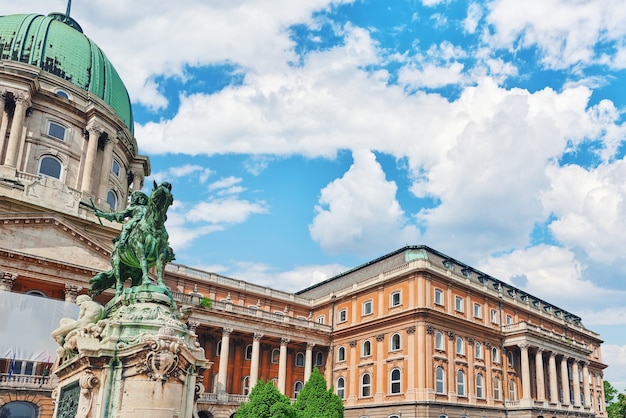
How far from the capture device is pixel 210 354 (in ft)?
176

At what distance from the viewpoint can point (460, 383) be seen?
5225 cm

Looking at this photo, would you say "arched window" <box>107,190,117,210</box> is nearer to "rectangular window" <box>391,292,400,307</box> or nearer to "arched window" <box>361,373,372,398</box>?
"rectangular window" <box>391,292,400,307</box>

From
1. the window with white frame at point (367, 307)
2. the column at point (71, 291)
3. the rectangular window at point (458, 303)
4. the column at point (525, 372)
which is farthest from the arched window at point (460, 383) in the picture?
the column at point (71, 291)

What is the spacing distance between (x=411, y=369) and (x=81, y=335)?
140 ft

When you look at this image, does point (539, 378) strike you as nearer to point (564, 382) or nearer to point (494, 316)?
point (564, 382)

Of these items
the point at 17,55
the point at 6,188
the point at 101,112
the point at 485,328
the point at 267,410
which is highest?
the point at 17,55

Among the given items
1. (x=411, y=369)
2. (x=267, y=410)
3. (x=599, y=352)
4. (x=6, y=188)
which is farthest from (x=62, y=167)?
(x=599, y=352)

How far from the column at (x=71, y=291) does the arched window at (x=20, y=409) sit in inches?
257

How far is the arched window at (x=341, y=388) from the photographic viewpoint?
187 feet

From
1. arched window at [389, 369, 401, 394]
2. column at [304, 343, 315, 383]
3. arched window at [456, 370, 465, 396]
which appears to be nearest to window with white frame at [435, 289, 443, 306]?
arched window at [456, 370, 465, 396]

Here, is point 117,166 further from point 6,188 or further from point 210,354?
point 210,354

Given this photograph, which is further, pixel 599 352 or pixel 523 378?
pixel 599 352

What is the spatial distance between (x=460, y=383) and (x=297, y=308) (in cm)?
1970

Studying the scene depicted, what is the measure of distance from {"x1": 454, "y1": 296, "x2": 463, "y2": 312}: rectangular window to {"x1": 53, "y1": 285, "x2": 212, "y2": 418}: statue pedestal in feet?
154
